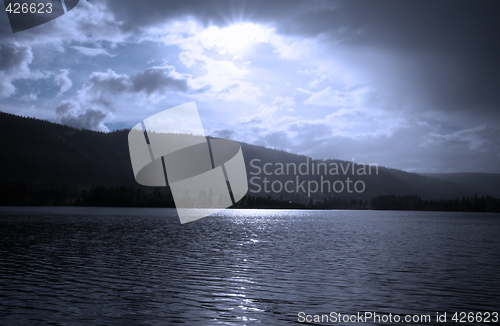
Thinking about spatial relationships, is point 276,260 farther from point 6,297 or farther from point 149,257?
point 6,297

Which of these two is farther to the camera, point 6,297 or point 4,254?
point 4,254

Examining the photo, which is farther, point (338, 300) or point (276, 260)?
point (276, 260)

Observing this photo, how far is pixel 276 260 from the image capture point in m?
42.5

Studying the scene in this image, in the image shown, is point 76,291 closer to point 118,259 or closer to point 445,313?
point 118,259

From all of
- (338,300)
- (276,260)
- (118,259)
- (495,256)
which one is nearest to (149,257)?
(118,259)

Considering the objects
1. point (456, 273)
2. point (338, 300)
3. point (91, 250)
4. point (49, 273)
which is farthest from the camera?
point (91, 250)

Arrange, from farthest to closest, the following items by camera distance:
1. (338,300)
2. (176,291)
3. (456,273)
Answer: (456,273) → (176,291) → (338,300)

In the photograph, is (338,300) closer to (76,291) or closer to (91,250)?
(76,291)

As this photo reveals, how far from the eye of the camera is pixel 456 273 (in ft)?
118

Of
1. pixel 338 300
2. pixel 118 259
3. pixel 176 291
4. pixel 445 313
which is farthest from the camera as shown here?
pixel 118 259

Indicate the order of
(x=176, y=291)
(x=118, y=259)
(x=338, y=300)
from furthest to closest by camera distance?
(x=118, y=259), (x=176, y=291), (x=338, y=300)

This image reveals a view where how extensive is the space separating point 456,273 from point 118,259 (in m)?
34.6

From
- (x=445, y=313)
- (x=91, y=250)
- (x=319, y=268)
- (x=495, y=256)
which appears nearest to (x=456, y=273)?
(x=319, y=268)

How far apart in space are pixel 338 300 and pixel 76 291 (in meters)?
18.1
